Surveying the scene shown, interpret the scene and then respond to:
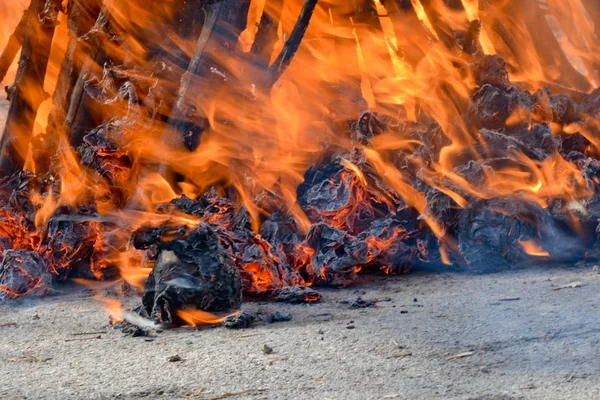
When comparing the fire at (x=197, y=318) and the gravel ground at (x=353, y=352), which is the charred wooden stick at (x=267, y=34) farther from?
the fire at (x=197, y=318)

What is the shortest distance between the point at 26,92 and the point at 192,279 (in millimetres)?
3406

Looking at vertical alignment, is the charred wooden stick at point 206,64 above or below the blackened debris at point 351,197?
above

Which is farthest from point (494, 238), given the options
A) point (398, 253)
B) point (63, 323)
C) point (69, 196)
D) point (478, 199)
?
point (69, 196)

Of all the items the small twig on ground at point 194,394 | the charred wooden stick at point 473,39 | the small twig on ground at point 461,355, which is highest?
the charred wooden stick at point 473,39

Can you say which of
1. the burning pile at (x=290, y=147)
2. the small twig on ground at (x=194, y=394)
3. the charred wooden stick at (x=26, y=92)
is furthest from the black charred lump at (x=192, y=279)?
the charred wooden stick at (x=26, y=92)

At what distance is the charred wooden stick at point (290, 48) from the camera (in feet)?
17.7

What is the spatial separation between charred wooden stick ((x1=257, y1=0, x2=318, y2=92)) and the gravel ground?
1.96 metres

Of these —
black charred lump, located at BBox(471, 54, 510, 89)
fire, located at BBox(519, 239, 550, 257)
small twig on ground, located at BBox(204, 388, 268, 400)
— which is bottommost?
small twig on ground, located at BBox(204, 388, 268, 400)

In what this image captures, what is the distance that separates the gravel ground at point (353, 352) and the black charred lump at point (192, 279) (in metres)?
0.19

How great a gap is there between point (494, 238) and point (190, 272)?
7.03 feet

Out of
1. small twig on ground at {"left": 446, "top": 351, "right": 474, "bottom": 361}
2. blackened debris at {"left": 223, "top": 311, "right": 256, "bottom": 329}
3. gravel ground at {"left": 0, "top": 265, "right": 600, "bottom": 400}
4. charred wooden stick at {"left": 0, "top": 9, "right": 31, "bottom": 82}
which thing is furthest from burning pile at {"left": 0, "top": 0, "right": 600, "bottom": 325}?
small twig on ground at {"left": 446, "top": 351, "right": 474, "bottom": 361}

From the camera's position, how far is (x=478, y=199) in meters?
5.21

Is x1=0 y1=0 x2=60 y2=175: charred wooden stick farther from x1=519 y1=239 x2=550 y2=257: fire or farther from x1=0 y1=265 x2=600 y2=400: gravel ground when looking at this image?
x1=519 y1=239 x2=550 y2=257: fire

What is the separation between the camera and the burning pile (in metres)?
5.10
